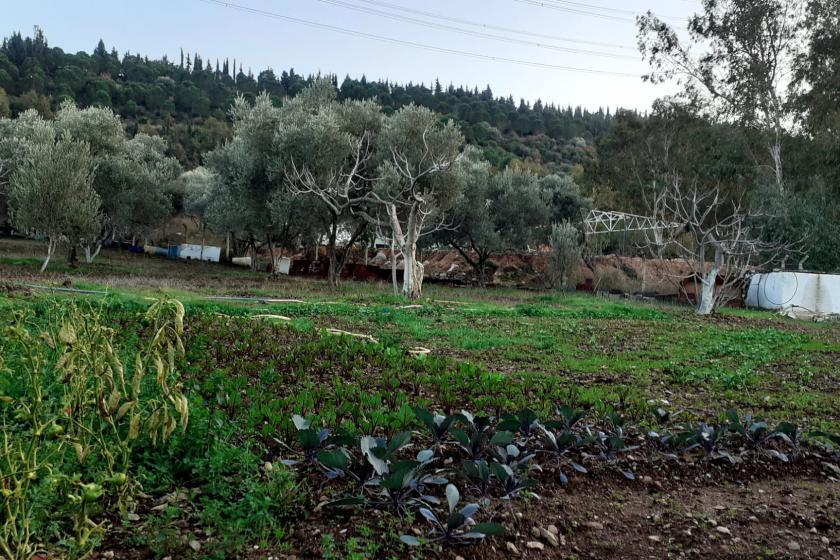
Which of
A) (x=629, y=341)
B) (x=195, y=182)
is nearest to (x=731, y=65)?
(x=629, y=341)

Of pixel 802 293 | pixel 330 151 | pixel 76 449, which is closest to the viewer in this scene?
pixel 76 449

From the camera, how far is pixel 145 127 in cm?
8512

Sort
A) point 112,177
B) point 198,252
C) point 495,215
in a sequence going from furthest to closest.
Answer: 1. point 198,252
2. point 495,215
3. point 112,177

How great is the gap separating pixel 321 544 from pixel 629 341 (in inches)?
432

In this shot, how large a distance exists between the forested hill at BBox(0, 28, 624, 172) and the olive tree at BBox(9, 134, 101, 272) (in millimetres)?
46365

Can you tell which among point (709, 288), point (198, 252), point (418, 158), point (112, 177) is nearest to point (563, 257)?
point (418, 158)

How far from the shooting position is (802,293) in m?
25.6

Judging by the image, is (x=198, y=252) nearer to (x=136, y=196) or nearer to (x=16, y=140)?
(x=136, y=196)

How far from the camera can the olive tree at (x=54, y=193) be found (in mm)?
24781

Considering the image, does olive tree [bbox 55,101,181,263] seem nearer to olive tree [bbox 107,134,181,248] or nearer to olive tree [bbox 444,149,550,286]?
olive tree [bbox 107,134,181,248]

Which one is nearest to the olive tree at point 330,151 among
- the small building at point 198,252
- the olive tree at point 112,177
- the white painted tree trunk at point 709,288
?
the olive tree at point 112,177

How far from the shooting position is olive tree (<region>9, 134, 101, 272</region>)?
81.3 ft

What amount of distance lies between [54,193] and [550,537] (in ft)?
90.0

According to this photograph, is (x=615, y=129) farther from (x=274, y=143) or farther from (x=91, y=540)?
(x=91, y=540)
